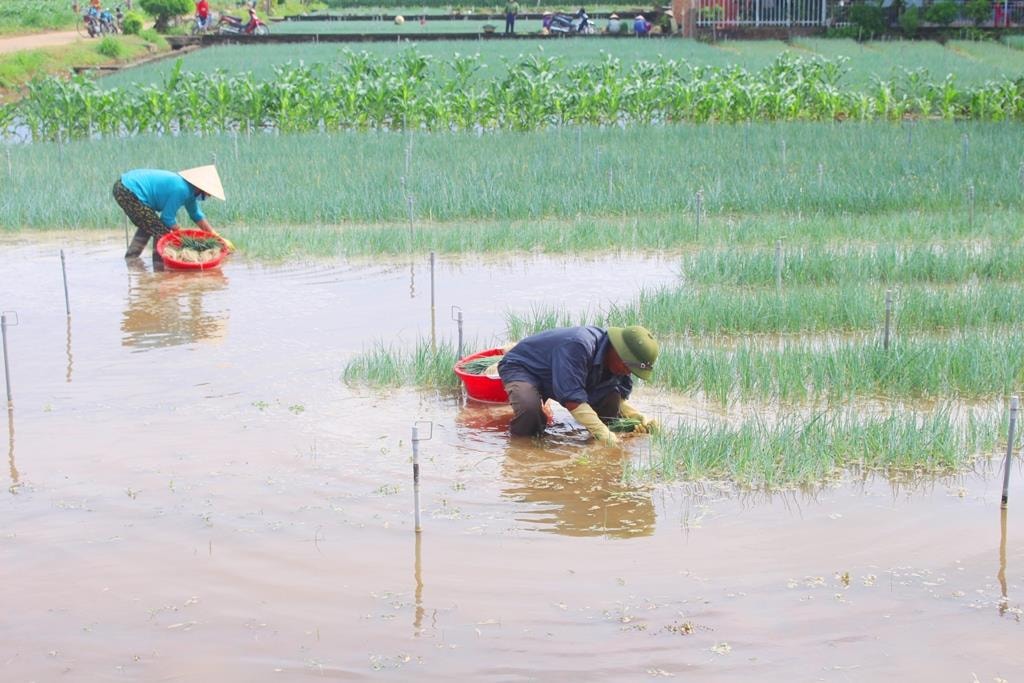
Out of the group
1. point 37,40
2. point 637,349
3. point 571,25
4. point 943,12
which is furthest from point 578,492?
point 571,25

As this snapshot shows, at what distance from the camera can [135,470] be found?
6.32m

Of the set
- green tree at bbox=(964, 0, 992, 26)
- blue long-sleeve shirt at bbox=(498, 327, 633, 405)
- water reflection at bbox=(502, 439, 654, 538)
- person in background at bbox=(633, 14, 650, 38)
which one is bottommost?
water reflection at bbox=(502, 439, 654, 538)

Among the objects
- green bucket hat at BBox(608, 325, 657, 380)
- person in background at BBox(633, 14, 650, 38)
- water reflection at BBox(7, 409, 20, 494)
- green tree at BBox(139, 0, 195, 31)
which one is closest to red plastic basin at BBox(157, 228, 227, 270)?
water reflection at BBox(7, 409, 20, 494)

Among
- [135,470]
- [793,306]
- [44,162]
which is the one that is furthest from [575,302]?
[44,162]

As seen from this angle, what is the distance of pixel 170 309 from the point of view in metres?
10.1

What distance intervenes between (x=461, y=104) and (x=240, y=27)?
22831 mm

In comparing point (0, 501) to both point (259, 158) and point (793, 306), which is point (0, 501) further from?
point (259, 158)

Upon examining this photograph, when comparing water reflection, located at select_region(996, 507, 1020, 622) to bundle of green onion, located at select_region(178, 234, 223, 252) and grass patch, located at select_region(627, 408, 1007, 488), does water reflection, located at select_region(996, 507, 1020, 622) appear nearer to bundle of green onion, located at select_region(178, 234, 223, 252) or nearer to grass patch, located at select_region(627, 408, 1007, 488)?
grass patch, located at select_region(627, 408, 1007, 488)

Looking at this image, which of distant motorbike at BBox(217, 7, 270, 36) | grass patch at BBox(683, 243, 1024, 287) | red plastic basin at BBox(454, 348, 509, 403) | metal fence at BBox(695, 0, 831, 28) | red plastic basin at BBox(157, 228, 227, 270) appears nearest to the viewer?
red plastic basin at BBox(454, 348, 509, 403)

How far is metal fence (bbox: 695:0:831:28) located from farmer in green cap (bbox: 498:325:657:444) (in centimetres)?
3259

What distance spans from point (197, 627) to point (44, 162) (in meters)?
13.2

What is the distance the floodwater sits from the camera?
4441 millimetres

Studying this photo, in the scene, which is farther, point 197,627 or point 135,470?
point 135,470

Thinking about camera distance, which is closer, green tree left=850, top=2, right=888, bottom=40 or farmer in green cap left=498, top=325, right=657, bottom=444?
farmer in green cap left=498, top=325, right=657, bottom=444
